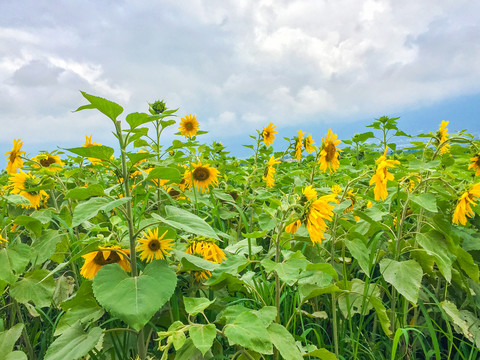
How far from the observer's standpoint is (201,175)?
2953mm

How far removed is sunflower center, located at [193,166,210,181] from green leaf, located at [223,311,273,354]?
6.38ft

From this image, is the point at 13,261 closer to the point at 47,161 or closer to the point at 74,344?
the point at 74,344

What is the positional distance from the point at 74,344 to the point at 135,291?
0.31m

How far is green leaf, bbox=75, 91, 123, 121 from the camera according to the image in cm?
107

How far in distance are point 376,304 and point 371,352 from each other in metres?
0.32

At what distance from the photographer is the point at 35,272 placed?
1727 mm

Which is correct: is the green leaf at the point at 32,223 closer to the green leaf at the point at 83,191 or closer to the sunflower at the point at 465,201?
the green leaf at the point at 83,191

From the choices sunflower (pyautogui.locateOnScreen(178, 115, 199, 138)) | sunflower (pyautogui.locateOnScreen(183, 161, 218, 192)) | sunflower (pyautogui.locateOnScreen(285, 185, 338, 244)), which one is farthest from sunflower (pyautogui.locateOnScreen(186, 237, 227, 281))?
sunflower (pyautogui.locateOnScreen(178, 115, 199, 138))

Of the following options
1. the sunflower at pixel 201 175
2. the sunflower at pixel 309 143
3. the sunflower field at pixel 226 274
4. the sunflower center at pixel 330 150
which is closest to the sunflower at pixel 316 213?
the sunflower field at pixel 226 274

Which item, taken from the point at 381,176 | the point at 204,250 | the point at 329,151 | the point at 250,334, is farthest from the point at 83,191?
the point at 329,151

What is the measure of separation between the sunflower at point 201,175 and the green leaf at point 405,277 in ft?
5.42

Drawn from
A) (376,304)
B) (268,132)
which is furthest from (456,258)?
(268,132)

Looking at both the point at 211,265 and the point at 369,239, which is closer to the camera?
the point at 211,265

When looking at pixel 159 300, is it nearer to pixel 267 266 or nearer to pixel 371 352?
pixel 267 266
